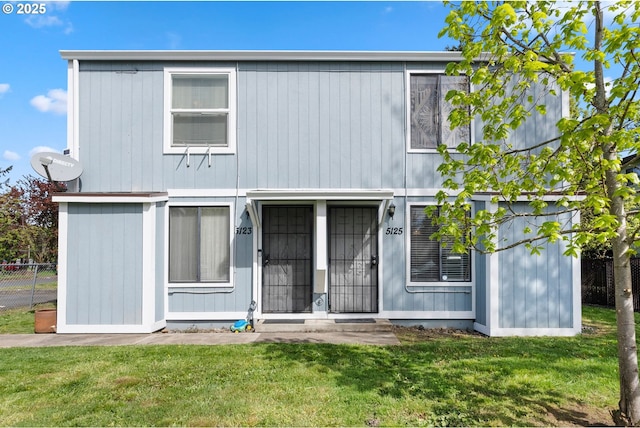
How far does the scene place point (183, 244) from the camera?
746 centimetres

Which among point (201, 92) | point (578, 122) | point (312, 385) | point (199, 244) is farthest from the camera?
point (201, 92)

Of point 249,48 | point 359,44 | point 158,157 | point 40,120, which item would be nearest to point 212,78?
point 249,48

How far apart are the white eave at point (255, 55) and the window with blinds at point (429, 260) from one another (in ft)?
9.92

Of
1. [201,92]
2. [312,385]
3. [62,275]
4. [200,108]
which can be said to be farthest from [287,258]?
[62,275]

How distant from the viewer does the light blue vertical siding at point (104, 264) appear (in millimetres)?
6750

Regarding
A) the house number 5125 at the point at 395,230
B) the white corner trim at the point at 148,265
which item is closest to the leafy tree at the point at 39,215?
the white corner trim at the point at 148,265

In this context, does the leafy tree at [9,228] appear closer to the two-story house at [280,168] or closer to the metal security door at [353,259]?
the two-story house at [280,168]

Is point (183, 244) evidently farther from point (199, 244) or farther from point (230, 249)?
point (230, 249)

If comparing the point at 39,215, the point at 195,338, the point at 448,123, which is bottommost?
the point at 195,338

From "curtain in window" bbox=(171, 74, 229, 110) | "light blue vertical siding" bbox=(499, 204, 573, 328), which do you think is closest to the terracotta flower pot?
"curtain in window" bbox=(171, 74, 229, 110)

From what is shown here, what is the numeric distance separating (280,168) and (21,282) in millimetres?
8148

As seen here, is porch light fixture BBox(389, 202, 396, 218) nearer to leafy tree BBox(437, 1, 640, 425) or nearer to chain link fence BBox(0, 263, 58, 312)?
leafy tree BBox(437, 1, 640, 425)

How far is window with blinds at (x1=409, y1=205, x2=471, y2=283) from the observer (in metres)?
7.46

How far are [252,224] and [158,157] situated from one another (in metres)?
2.30
